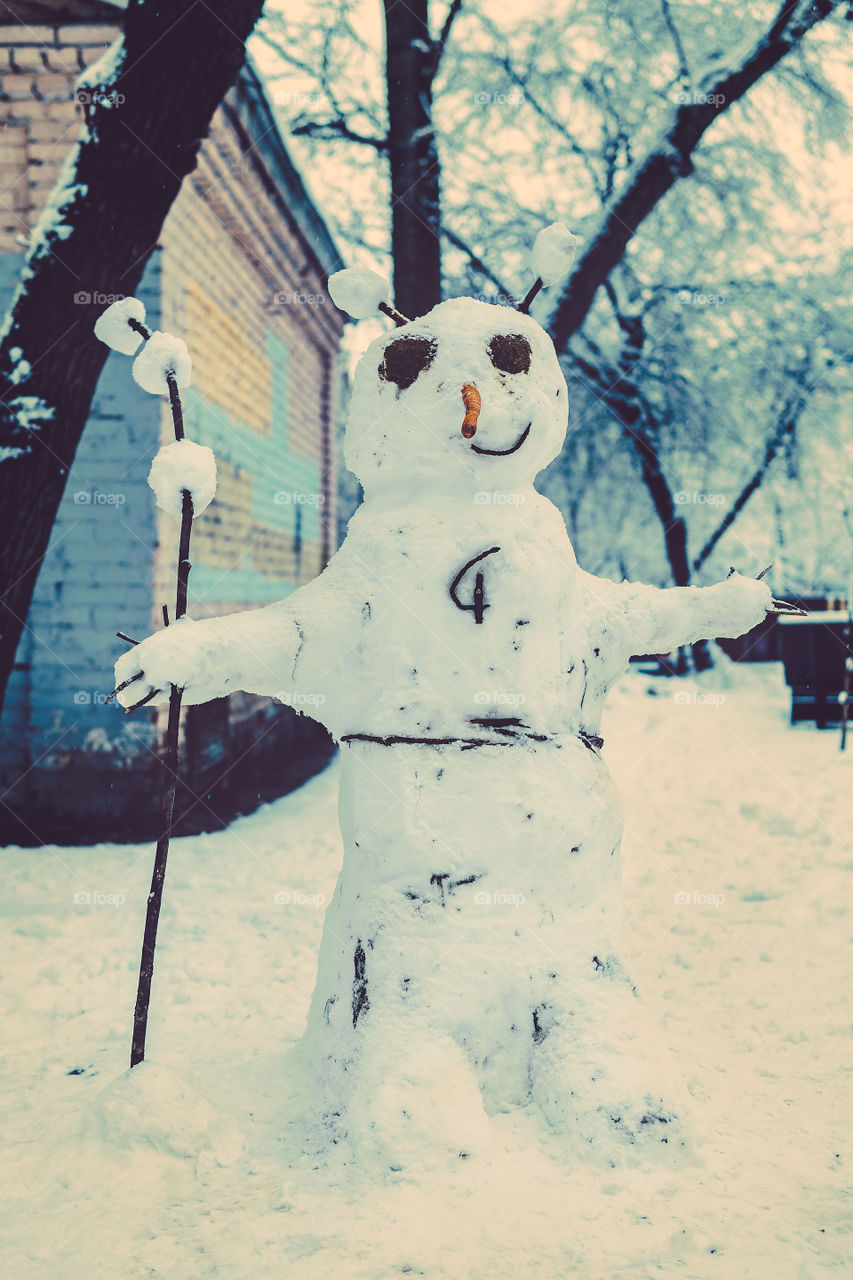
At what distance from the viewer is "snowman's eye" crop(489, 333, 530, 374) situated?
2.42m

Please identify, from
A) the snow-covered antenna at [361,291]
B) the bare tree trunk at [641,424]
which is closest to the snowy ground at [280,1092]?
the snow-covered antenna at [361,291]

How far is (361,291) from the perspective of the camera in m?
2.59

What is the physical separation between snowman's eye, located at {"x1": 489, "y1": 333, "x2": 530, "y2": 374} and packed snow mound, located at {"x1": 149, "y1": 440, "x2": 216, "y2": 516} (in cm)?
79

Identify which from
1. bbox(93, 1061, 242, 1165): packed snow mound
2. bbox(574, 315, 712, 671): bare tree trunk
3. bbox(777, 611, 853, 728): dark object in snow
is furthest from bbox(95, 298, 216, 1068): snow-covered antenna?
bbox(574, 315, 712, 671): bare tree trunk

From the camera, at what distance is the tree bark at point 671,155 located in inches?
205

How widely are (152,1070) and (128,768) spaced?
3.56m

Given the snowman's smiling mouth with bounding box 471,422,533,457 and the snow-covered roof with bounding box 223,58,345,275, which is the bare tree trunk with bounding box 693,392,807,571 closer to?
the snow-covered roof with bounding box 223,58,345,275

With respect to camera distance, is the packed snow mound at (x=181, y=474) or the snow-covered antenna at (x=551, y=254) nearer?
the packed snow mound at (x=181, y=474)

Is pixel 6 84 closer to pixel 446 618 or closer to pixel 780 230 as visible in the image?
pixel 446 618

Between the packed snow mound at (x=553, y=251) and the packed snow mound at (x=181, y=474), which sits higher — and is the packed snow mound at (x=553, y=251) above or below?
above

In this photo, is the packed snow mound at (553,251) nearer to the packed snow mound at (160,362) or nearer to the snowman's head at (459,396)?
the snowman's head at (459,396)

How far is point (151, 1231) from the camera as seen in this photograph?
6.25 ft

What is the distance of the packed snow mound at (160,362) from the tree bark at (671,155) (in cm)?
350

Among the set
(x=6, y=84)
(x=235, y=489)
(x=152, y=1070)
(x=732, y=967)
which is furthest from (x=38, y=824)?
(x=6, y=84)
